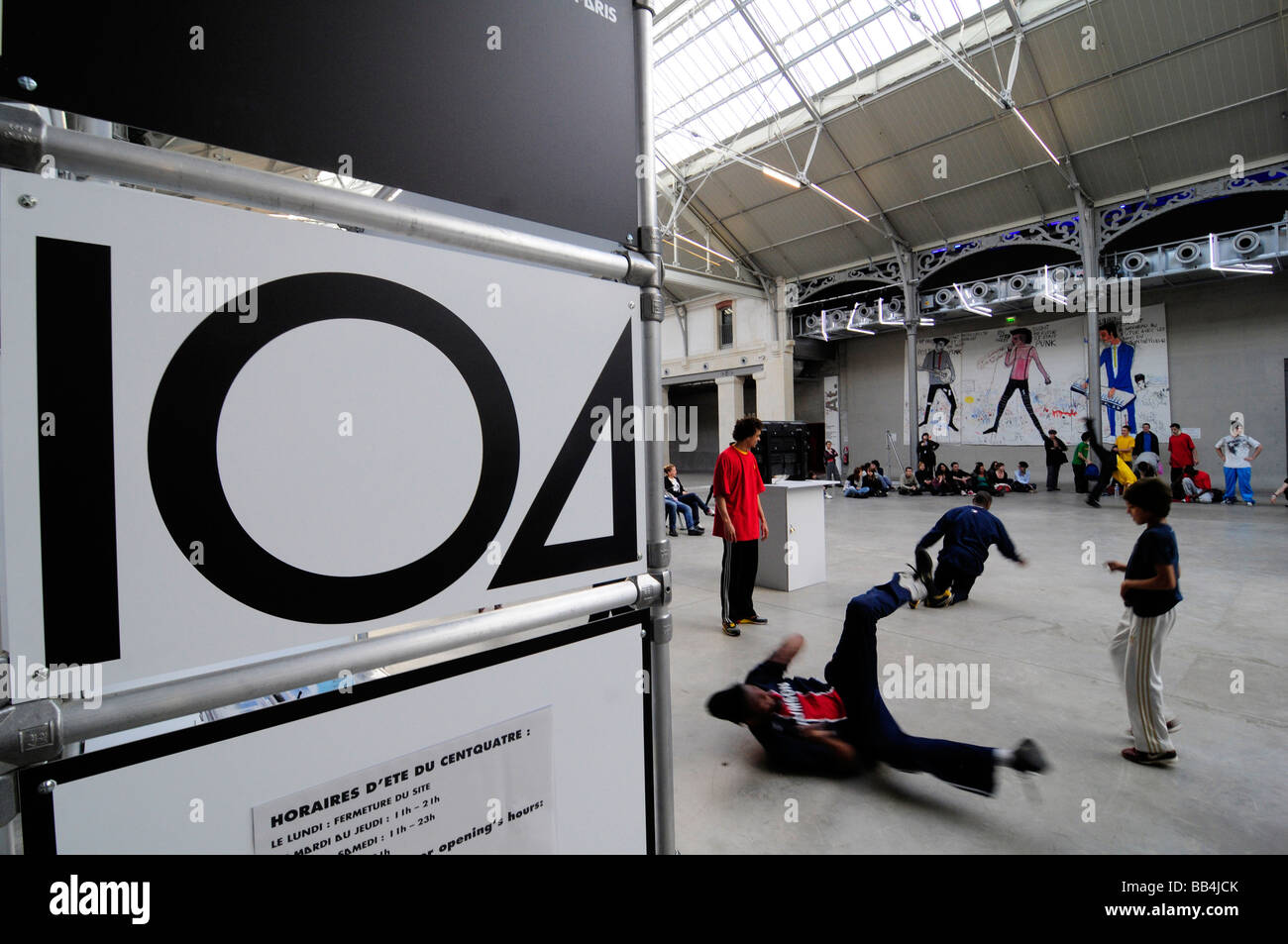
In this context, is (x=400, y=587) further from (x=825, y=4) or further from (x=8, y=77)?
(x=825, y=4)

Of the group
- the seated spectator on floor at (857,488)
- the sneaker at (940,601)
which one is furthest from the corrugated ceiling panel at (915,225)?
the sneaker at (940,601)

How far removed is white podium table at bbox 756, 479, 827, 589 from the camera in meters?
6.58

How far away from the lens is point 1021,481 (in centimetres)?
1675

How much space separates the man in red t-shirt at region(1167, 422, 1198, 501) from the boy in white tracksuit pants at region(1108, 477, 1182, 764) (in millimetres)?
14185

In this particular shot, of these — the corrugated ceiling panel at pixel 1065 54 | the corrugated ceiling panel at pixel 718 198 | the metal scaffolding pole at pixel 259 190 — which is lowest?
the metal scaffolding pole at pixel 259 190

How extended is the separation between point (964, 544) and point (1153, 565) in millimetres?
2848

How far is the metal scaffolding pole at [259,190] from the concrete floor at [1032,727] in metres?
2.29

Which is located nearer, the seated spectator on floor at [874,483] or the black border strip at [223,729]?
the black border strip at [223,729]

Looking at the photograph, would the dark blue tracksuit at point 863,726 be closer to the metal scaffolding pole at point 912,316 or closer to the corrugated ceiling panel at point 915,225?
the metal scaffolding pole at point 912,316

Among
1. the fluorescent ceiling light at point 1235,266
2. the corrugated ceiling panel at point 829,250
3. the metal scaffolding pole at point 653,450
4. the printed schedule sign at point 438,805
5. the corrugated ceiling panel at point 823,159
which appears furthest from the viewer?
the corrugated ceiling panel at point 829,250

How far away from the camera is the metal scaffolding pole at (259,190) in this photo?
724 millimetres

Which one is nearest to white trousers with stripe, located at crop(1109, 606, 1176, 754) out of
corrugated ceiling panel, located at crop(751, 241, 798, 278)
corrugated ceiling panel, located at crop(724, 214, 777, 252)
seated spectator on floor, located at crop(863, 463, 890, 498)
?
seated spectator on floor, located at crop(863, 463, 890, 498)

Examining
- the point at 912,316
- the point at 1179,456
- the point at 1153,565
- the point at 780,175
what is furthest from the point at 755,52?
the point at 1153,565
